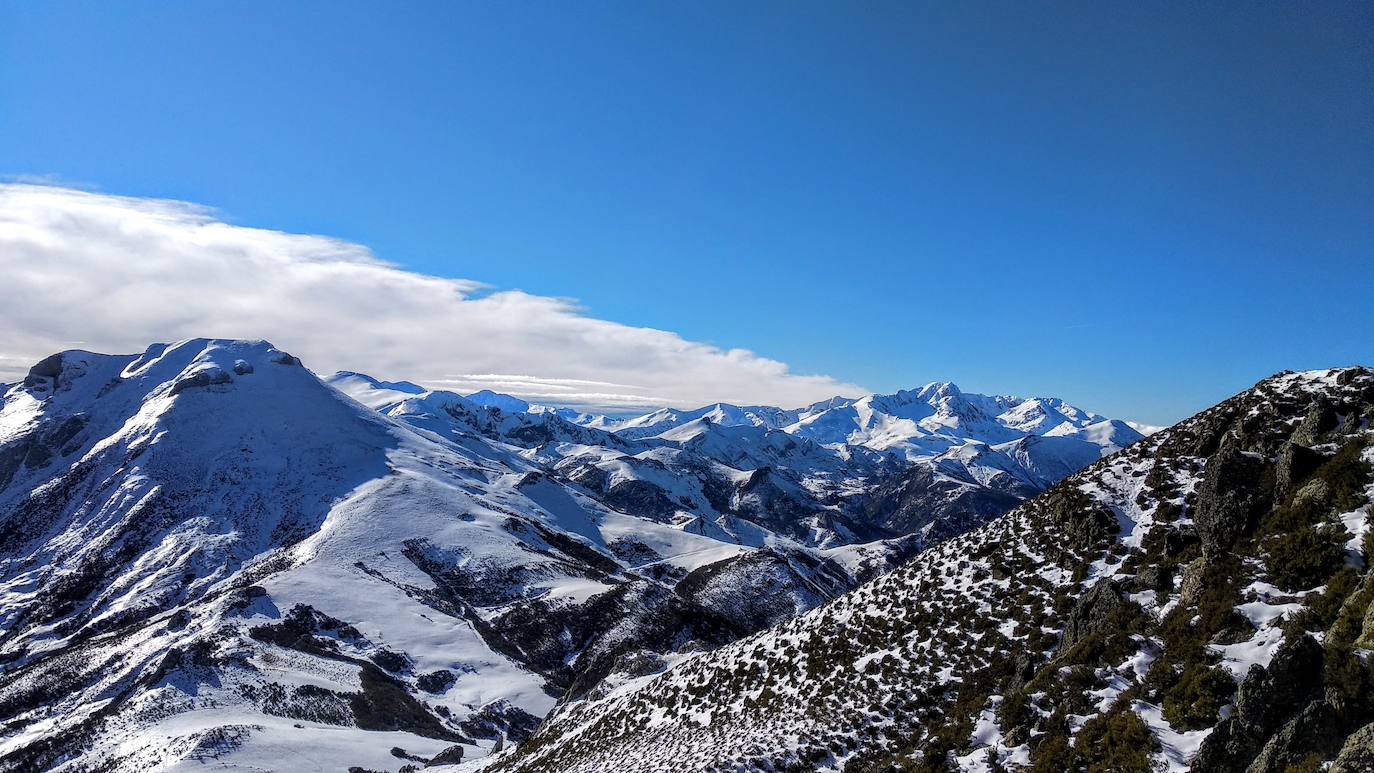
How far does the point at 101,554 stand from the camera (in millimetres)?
155000

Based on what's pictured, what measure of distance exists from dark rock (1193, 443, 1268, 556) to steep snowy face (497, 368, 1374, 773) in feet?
0.22

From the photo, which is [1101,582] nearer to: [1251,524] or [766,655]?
[1251,524]

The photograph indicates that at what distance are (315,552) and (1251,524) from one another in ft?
538

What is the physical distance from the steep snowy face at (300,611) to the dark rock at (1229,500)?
44.9 metres

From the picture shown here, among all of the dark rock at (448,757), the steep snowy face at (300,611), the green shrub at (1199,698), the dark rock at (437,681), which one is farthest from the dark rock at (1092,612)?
the dark rock at (437,681)

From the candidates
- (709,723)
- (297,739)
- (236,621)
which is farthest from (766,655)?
(236,621)

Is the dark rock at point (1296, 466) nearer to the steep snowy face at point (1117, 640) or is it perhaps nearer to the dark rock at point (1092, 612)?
the steep snowy face at point (1117, 640)

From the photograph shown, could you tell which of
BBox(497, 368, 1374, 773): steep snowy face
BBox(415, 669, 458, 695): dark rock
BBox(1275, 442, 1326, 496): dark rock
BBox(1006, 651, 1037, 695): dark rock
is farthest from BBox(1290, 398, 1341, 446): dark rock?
BBox(415, 669, 458, 695): dark rock

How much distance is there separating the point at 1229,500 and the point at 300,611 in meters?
129

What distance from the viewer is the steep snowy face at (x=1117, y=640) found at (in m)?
13.6

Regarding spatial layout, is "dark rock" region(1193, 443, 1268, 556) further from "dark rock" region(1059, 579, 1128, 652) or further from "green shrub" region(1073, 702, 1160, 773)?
"green shrub" region(1073, 702, 1160, 773)

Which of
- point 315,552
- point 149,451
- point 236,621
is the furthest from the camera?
point 149,451

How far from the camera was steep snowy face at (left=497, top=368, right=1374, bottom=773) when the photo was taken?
1360cm

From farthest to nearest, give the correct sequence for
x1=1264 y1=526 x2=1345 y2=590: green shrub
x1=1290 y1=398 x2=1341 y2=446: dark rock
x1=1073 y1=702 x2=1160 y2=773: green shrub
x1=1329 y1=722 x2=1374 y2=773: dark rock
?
x1=1290 y1=398 x2=1341 y2=446: dark rock < x1=1264 y1=526 x2=1345 y2=590: green shrub < x1=1073 y1=702 x2=1160 y2=773: green shrub < x1=1329 y1=722 x2=1374 y2=773: dark rock
